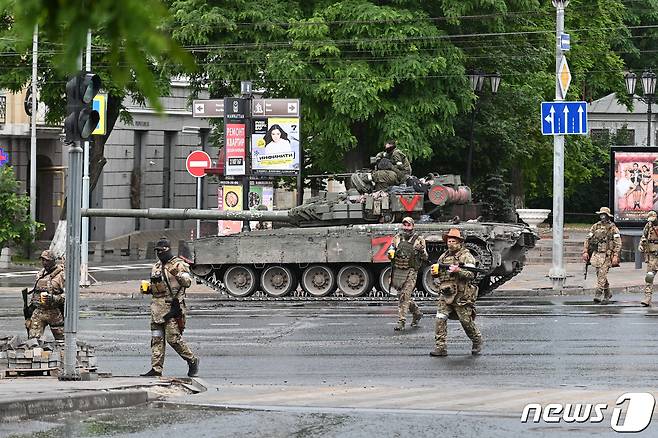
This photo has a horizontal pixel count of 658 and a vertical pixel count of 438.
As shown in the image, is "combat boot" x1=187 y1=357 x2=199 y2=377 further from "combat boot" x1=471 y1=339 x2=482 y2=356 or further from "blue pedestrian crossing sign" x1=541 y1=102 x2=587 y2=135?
"blue pedestrian crossing sign" x1=541 y1=102 x2=587 y2=135

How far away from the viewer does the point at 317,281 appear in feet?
86.8

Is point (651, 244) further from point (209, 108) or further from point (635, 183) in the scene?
point (209, 108)

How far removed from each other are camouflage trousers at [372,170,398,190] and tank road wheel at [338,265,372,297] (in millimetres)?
1917

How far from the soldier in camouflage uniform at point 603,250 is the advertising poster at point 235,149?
412 inches

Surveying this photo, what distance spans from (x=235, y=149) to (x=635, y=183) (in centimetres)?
945

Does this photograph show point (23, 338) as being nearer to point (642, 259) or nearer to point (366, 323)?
point (366, 323)

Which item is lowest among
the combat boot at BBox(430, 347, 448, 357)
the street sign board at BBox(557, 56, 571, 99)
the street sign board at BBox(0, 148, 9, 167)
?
the combat boot at BBox(430, 347, 448, 357)

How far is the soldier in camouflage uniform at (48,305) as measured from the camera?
15.4 meters

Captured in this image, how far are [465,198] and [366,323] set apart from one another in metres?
8.50

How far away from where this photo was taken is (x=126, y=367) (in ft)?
49.6

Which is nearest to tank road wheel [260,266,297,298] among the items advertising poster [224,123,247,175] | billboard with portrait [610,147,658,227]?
advertising poster [224,123,247,175]

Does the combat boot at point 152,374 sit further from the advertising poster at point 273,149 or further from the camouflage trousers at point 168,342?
the advertising poster at point 273,149

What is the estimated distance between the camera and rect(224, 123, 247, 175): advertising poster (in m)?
31.6

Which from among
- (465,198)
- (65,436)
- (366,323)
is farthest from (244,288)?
(65,436)
